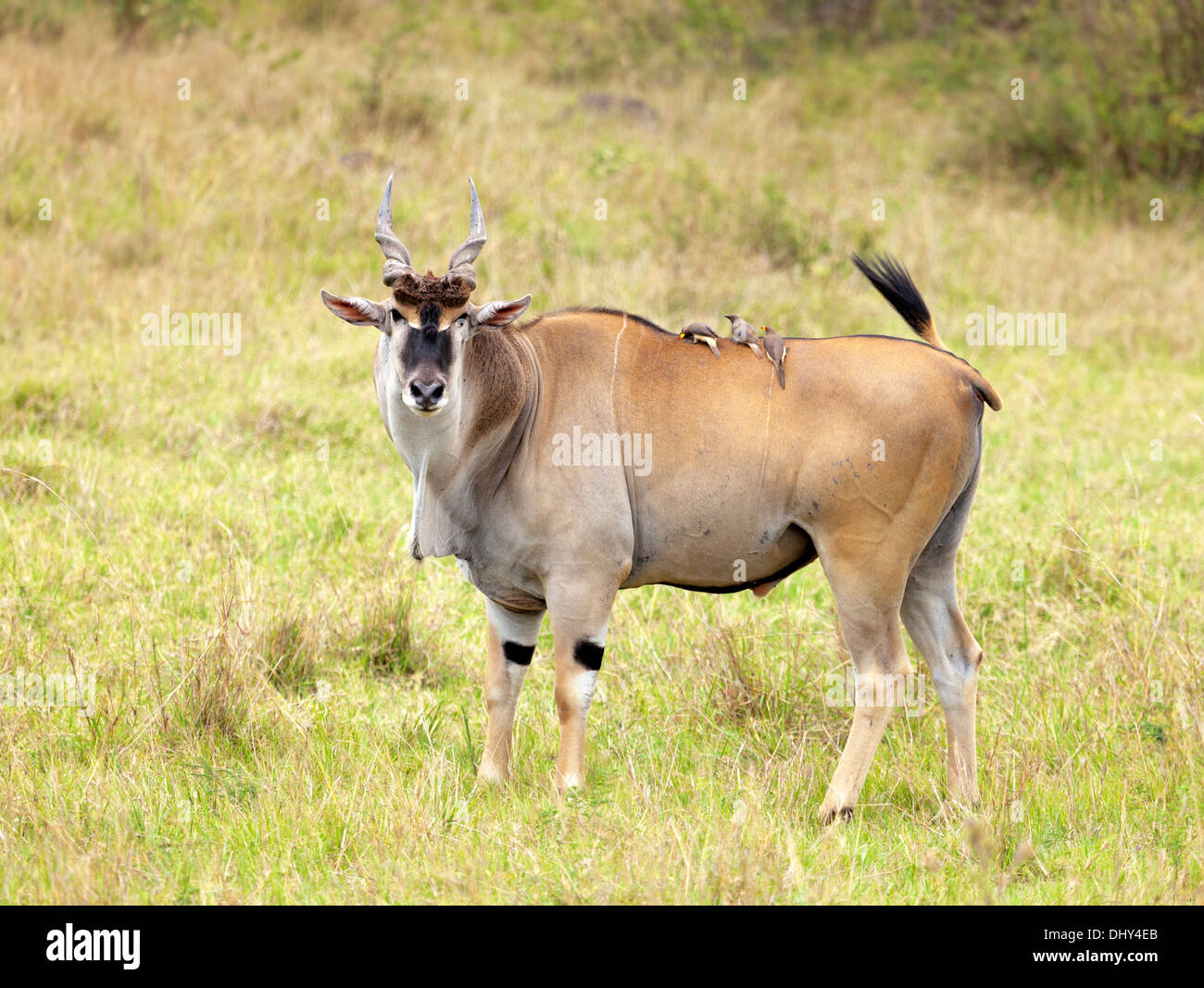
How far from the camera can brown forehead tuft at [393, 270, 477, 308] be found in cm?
435

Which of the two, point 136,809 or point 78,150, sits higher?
point 78,150

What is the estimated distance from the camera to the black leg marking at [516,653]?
16.6 ft

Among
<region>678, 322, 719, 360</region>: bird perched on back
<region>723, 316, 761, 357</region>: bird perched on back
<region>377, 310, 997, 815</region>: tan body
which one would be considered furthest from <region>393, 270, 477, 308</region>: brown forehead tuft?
<region>723, 316, 761, 357</region>: bird perched on back

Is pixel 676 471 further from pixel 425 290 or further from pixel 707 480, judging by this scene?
pixel 425 290

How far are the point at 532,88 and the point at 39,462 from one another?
31.9 ft

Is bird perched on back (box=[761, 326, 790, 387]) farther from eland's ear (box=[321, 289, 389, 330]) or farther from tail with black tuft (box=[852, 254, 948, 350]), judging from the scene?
eland's ear (box=[321, 289, 389, 330])

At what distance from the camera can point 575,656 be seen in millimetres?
4715

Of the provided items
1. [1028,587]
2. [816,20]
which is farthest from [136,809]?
[816,20]

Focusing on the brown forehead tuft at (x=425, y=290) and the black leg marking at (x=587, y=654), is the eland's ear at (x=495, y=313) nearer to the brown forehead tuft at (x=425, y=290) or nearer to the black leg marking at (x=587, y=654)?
the brown forehead tuft at (x=425, y=290)

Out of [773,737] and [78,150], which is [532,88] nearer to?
[78,150]

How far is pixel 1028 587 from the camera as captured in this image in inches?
265

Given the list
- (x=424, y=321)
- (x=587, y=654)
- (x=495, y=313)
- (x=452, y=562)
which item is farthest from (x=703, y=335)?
(x=452, y=562)
